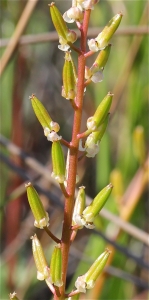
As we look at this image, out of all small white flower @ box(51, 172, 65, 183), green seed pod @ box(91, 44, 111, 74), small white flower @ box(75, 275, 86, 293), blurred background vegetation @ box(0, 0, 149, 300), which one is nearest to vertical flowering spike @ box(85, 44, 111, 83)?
green seed pod @ box(91, 44, 111, 74)

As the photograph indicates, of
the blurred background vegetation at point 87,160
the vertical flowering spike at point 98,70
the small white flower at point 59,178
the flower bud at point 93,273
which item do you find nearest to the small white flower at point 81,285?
the flower bud at point 93,273

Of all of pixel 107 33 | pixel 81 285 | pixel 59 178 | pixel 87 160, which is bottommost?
pixel 81 285

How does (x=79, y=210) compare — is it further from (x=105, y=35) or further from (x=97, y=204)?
(x=105, y=35)

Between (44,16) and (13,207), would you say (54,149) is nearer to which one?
(13,207)

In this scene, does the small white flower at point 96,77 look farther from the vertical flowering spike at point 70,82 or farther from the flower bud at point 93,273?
the flower bud at point 93,273

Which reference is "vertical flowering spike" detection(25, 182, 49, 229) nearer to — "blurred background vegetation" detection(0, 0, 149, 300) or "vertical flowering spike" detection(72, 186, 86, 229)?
"vertical flowering spike" detection(72, 186, 86, 229)

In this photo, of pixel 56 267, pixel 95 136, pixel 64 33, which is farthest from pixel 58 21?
pixel 56 267

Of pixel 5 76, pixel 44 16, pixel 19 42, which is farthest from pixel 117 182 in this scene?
pixel 44 16

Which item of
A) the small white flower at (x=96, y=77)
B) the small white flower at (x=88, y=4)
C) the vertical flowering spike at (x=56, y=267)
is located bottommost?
the vertical flowering spike at (x=56, y=267)
